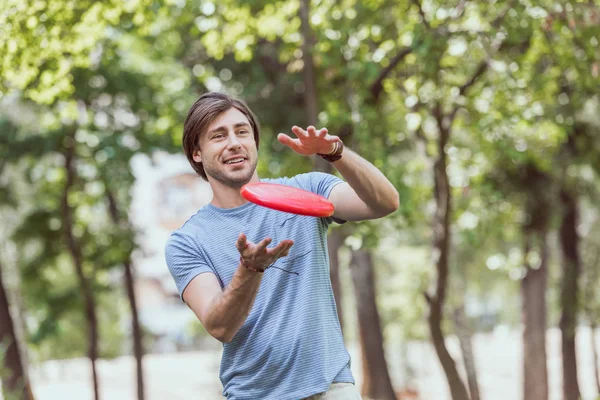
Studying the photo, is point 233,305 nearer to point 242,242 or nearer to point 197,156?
point 242,242

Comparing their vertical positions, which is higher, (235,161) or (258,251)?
(235,161)

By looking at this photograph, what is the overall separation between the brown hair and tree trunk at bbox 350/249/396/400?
12.0 metres

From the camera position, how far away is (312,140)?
2.82 meters

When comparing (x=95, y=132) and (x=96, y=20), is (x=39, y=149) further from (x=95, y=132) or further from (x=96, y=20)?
(x=96, y=20)

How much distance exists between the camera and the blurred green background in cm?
905

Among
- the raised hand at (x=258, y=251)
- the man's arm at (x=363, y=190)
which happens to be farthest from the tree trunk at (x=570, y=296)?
the raised hand at (x=258, y=251)

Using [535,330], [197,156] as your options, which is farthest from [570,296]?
[197,156]

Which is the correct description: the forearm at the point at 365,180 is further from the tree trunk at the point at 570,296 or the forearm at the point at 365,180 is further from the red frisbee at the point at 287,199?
the tree trunk at the point at 570,296

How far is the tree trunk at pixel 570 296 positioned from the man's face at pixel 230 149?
14.3 metres

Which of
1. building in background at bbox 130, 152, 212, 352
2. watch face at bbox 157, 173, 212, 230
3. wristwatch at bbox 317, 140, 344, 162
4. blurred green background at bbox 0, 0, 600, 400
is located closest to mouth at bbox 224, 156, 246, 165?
wristwatch at bbox 317, 140, 344, 162

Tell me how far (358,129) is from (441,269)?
1944 millimetres

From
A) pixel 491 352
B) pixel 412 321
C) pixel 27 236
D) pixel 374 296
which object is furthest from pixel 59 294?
pixel 491 352

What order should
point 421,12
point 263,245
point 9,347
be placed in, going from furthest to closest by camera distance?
point 9,347 < point 421,12 < point 263,245

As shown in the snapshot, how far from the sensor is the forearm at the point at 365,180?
9.40 feet
